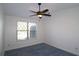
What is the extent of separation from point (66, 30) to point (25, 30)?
309cm

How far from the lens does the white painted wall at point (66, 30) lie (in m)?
4.00

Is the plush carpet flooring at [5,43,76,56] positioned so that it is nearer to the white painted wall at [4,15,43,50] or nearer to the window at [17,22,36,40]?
the white painted wall at [4,15,43,50]

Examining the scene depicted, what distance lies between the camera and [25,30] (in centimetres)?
615

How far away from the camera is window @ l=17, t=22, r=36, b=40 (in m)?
5.83

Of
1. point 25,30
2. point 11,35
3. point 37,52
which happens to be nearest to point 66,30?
point 37,52

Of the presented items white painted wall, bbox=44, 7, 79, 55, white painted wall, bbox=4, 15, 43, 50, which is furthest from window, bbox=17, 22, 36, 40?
white painted wall, bbox=44, 7, 79, 55

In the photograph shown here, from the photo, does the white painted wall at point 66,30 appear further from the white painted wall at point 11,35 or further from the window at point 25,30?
the white painted wall at point 11,35

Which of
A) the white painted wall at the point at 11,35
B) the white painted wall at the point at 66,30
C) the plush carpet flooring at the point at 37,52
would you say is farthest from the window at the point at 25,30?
the white painted wall at the point at 66,30

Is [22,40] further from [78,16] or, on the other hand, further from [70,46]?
[78,16]

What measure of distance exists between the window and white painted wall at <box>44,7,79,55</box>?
153 centimetres

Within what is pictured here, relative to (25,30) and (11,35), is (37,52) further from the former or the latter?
(25,30)

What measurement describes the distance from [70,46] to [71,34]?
0.66 metres

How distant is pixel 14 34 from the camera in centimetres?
546

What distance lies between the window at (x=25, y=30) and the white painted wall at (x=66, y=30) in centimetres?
153
